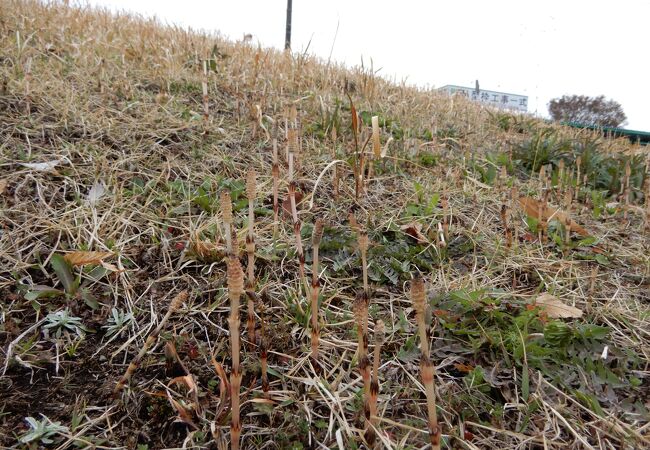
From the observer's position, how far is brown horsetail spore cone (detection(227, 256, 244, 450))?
93 cm

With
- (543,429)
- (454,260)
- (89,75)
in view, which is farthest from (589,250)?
(89,75)

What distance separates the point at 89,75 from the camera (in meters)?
3.10

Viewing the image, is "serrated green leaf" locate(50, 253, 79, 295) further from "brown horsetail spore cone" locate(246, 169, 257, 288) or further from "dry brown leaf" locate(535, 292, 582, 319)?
"dry brown leaf" locate(535, 292, 582, 319)

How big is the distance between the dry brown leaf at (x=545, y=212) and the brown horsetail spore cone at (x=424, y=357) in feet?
5.51

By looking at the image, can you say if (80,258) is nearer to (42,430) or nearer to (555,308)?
(42,430)

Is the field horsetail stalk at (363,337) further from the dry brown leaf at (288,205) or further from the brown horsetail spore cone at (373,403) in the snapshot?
the dry brown leaf at (288,205)

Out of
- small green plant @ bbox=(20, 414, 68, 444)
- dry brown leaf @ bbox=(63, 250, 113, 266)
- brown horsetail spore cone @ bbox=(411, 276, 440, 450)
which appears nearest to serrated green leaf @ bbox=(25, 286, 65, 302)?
dry brown leaf @ bbox=(63, 250, 113, 266)

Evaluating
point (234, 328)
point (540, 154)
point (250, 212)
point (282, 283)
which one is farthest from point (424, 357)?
point (540, 154)

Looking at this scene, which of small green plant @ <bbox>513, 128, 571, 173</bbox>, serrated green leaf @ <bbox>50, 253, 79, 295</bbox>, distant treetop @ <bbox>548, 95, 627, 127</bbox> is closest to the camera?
serrated green leaf @ <bbox>50, 253, 79, 295</bbox>

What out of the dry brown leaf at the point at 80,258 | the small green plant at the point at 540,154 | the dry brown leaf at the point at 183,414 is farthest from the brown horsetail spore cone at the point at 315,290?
the small green plant at the point at 540,154

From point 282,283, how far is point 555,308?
1.08 m

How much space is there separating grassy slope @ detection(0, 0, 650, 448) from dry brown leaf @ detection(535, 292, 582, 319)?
0.13 ft

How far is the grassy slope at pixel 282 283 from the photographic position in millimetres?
1322

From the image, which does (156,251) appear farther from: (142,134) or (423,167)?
(423,167)
